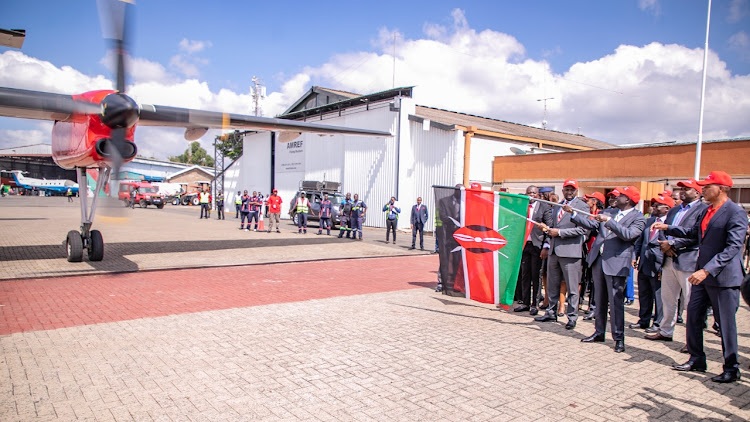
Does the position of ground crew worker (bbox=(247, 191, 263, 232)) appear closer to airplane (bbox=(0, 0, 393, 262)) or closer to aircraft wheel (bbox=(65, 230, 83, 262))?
airplane (bbox=(0, 0, 393, 262))

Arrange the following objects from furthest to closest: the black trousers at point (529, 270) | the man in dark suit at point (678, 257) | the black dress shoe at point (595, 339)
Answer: the black trousers at point (529, 270), the black dress shoe at point (595, 339), the man in dark suit at point (678, 257)

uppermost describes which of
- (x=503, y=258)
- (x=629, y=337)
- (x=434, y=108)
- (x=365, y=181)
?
(x=434, y=108)

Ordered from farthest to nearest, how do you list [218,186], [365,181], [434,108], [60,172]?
1. [60,172]
2. [218,186]
3. [434,108]
4. [365,181]

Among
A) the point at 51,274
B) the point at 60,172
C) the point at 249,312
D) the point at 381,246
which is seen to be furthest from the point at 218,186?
Result: the point at 60,172

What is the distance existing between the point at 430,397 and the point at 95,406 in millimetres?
2787

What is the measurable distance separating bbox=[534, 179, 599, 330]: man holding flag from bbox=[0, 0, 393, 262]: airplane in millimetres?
8406

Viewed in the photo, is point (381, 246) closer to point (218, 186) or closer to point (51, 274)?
point (51, 274)

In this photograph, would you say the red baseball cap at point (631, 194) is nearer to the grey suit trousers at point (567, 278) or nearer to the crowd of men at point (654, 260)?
the crowd of men at point (654, 260)

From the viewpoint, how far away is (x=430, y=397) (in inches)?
153

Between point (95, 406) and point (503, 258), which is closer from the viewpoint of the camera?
point (95, 406)

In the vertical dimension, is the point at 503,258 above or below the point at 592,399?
above

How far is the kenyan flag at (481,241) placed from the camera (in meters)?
6.82

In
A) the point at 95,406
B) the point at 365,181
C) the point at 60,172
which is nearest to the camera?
the point at 95,406

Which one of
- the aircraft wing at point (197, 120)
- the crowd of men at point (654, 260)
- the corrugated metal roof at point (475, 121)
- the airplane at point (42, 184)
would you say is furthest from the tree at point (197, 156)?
the crowd of men at point (654, 260)
